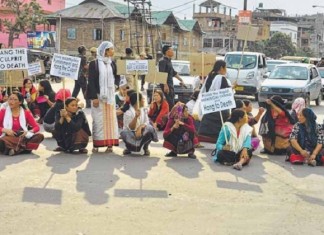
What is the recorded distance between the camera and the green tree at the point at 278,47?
78688mm

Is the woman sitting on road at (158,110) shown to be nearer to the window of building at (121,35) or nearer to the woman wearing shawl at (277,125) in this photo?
the woman wearing shawl at (277,125)

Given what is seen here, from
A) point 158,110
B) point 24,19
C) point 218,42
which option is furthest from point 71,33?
point 158,110

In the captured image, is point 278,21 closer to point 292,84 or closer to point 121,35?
point 121,35

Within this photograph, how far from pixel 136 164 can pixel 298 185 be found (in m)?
2.36

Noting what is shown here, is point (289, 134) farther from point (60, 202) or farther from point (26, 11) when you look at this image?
point (26, 11)

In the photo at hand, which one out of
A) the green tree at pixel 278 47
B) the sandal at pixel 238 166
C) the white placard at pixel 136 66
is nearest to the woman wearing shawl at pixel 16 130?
the white placard at pixel 136 66

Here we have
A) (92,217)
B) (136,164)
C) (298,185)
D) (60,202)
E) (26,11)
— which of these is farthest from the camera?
(26,11)

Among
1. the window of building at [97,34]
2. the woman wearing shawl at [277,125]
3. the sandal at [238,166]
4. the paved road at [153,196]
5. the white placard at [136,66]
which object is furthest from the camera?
the window of building at [97,34]

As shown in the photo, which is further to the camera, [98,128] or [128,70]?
[128,70]

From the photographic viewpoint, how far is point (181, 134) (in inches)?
348

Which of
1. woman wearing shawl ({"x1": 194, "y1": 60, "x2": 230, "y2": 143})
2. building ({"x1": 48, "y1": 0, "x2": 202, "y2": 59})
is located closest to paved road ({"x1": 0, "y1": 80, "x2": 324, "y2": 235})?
woman wearing shawl ({"x1": 194, "y1": 60, "x2": 230, "y2": 143})

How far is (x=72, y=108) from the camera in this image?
8.89m

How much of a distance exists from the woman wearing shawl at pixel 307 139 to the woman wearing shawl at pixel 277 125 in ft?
2.24

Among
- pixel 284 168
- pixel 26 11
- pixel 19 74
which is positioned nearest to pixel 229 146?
pixel 284 168
